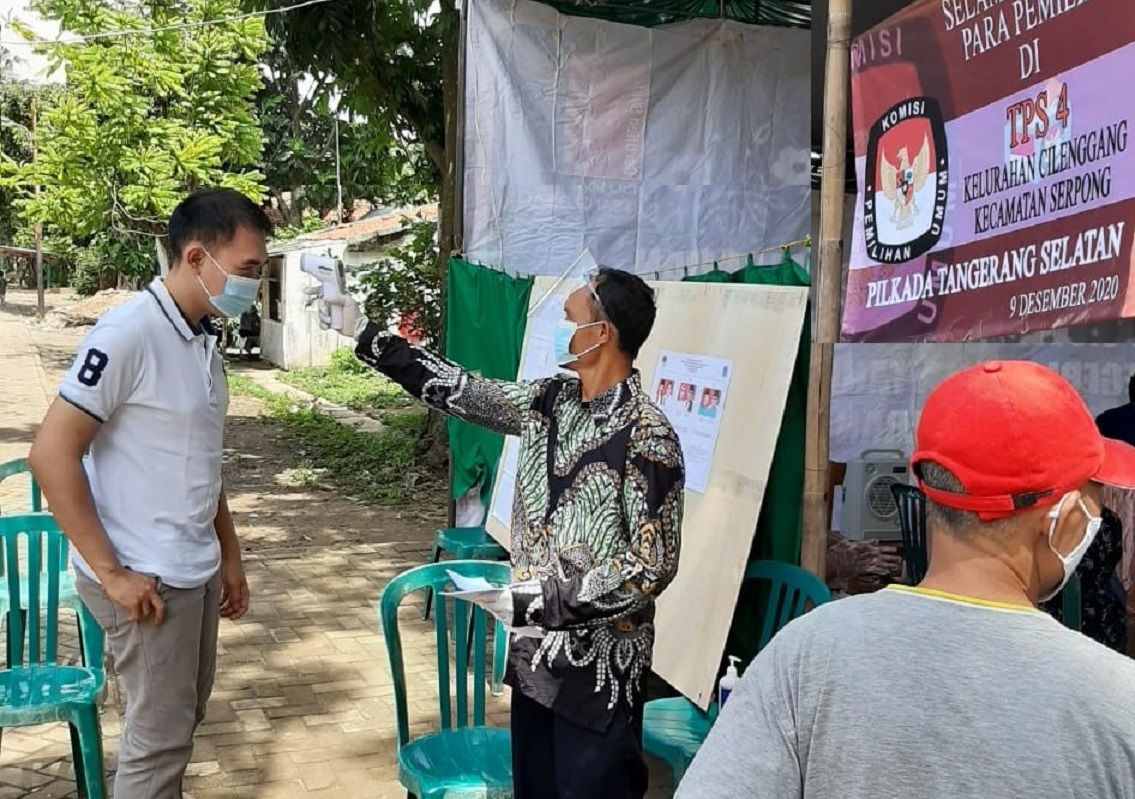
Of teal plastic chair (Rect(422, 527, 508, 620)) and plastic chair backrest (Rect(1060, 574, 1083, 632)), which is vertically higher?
plastic chair backrest (Rect(1060, 574, 1083, 632))

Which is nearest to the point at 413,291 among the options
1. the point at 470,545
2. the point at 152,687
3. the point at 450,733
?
the point at 470,545

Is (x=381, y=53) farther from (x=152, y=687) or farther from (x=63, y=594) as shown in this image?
(x=152, y=687)

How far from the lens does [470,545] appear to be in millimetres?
5250

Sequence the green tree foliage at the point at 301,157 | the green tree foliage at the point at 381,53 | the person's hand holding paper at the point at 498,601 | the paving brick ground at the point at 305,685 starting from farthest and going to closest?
the green tree foliage at the point at 301,157 < the green tree foliage at the point at 381,53 < the paving brick ground at the point at 305,685 < the person's hand holding paper at the point at 498,601

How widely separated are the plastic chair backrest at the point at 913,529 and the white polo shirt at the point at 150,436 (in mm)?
2725

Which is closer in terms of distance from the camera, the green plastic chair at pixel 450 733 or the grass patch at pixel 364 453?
the green plastic chair at pixel 450 733

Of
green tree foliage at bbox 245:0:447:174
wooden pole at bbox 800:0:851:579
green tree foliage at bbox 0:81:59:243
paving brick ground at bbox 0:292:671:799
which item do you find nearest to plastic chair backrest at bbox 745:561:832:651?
wooden pole at bbox 800:0:851:579

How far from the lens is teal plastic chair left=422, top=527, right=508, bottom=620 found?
5.21m

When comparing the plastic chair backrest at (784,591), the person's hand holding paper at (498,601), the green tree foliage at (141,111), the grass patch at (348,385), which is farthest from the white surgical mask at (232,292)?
the green tree foliage at (141,111)

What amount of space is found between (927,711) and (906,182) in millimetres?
1765

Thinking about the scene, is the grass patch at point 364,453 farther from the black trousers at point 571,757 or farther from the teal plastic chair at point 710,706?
the black trousers at point 571,757

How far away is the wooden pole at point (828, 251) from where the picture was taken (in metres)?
2.66

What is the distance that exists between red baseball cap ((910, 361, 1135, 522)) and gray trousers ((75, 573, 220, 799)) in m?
1.94

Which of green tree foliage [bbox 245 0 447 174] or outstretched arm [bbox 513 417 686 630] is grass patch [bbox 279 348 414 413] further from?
outstretched arm [bbox 513 417 686 630]
